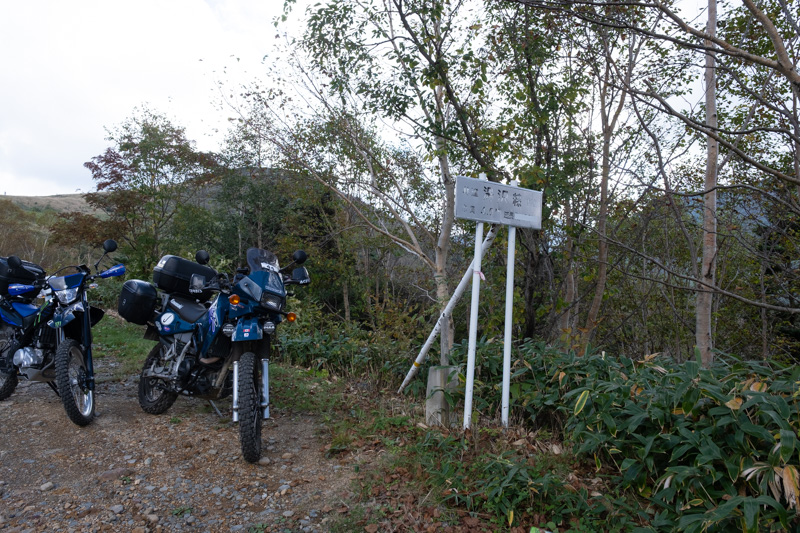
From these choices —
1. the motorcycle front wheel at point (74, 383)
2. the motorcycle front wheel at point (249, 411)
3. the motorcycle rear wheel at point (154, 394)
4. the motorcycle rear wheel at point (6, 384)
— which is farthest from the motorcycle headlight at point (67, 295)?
the motorcycle front wheel at point (249, 411)

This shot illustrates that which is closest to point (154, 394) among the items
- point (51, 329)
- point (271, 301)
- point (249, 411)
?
point (51, 329)

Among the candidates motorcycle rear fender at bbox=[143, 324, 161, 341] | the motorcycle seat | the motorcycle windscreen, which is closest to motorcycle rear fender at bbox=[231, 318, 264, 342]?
the motorcycle windscreen

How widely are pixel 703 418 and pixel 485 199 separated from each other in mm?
1804

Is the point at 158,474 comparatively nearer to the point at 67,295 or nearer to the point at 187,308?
the point at 187,308

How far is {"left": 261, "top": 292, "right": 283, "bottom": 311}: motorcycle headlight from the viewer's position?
375cm

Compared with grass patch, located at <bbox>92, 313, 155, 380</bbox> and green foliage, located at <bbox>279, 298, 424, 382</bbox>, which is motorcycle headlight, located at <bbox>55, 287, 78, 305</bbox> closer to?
grass patch, located at <bbox>92, 313, 155, 380</bbox>

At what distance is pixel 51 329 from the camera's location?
4449mm

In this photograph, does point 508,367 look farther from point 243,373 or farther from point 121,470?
point 121,470

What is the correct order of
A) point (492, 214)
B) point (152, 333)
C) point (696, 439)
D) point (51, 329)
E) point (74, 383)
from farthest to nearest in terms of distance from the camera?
1. point (152, 333)
2. point (51, 329)
3. point (74, 383)
4. point (492, 214)
5. point (696, 439)

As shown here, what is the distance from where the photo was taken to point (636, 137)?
813 cm

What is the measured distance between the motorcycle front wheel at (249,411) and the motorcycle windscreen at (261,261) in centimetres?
59

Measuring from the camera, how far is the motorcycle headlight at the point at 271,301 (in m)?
3.75

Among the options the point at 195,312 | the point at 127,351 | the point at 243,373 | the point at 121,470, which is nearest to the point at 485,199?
the point at 243,373

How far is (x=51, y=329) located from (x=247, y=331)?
75.1 inches
